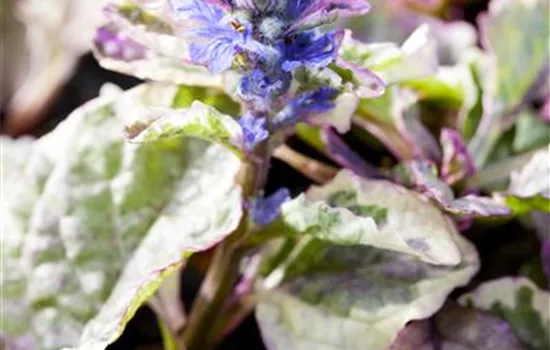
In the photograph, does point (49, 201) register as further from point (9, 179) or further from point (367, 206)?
point (367, 206)

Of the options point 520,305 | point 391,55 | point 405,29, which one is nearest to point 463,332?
point 520,305

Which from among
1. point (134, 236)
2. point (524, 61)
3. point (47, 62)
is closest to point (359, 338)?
point (134, 236)

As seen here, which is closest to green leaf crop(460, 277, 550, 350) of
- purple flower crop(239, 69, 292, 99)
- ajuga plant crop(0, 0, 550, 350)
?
ajuga plant crop(0, 0, 550, 350)

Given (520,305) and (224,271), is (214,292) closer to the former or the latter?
(224,271)

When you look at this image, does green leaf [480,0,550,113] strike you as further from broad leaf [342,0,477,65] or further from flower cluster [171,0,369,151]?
flower cluster [171,0,369,151]

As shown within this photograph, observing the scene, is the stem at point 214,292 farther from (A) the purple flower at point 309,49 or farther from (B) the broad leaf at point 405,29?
(B) the broad leaf at point 405,29

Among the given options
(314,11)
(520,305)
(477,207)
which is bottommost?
(520,305)

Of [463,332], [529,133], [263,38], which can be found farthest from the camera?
[529,133]

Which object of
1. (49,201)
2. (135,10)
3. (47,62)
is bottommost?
(47,62)
